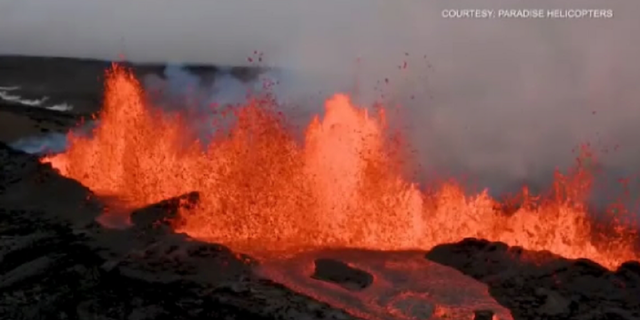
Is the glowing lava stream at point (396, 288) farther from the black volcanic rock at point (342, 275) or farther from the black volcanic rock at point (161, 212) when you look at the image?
the black volcanic rock at point (161, 212)

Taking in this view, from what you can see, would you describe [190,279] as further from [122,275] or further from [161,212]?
[161,212]

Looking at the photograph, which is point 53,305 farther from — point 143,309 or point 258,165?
point 258,165

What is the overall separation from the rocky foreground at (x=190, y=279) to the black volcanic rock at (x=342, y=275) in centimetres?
3

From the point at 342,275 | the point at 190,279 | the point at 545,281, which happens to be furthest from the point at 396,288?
the point at 190,279

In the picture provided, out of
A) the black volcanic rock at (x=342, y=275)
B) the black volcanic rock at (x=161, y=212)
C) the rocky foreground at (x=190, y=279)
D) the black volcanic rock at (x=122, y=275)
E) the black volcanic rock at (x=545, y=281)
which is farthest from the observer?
the black volcanic rock at (x=161, y=212)

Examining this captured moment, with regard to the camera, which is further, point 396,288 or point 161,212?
point 161,212

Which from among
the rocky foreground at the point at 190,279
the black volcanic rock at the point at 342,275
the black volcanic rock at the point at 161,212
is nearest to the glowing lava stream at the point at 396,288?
the black volcanic rock at the point at 342,275

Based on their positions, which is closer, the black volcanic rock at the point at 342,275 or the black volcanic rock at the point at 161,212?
the black volcanic rock at the point at 342,275

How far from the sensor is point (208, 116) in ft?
206

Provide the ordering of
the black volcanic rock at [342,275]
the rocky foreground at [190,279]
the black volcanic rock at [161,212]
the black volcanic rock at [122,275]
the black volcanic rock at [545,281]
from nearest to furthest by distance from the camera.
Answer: the black volcanic rock at [122,275] < the rocky foreground at [190,279] < the black volcanic rock at [545,281] < the black volcanic rock at [342,275] < the black volcanic rock at [161,212]

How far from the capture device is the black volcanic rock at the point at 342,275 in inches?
754

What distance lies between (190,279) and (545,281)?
1076cm

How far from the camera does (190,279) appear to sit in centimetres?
1927

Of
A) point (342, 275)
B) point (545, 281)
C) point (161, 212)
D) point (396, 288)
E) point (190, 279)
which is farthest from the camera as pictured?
point (161, 212)
